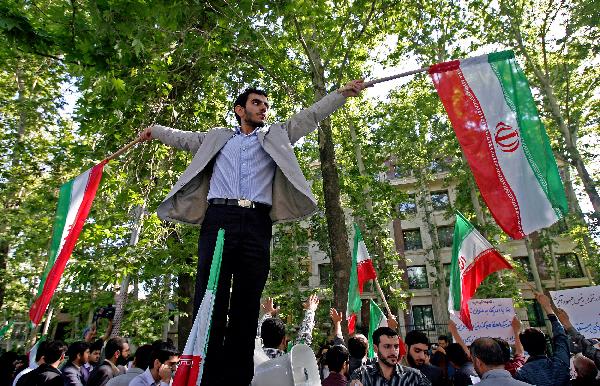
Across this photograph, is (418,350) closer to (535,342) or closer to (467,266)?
(535,342)

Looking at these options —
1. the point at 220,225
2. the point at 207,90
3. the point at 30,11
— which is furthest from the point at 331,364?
the point at 207,90

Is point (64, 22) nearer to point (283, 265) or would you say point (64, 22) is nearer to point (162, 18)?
point (162, 18)

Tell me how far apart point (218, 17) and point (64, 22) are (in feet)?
12.6

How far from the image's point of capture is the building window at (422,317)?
2908 centimetres

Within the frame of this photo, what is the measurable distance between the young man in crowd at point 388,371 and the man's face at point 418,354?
1.09 metres

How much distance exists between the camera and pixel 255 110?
10.7 ft

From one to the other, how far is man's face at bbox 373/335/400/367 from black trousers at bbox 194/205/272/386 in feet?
6.35

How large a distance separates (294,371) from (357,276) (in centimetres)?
646

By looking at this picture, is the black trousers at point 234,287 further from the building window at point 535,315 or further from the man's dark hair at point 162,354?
the building window at point 535,315

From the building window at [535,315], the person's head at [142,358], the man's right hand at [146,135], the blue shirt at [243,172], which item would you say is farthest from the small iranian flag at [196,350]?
the building window at [535,315]

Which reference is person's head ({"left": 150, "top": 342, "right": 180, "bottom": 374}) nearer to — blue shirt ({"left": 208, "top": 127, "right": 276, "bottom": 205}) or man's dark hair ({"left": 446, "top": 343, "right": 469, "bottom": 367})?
blue shirt ({"left": 208, "top": 127, "right": 276, "bottom": 205})

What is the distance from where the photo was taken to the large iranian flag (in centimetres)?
341

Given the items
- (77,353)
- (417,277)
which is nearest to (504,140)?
(77,353)

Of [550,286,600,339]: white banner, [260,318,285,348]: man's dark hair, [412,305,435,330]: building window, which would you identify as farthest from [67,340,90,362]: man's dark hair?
[412,305,435,330]: building window
